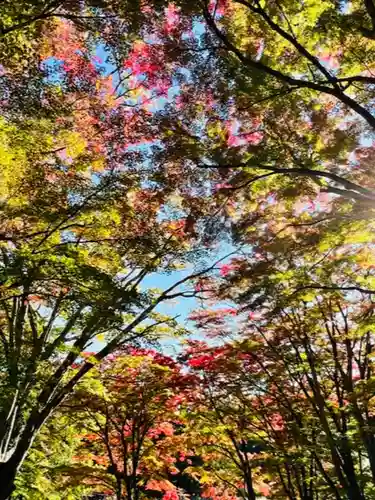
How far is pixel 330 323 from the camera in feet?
27.3

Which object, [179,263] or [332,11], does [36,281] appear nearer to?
[179,263]

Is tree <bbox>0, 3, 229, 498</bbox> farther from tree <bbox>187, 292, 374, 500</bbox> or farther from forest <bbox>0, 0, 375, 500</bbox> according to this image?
tree <bbox>187, 292, 374, 500</bbox>

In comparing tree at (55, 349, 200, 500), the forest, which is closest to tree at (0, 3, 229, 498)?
the forest

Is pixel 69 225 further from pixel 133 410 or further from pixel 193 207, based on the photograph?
pixel 133 410

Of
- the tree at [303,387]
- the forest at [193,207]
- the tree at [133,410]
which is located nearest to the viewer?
the forest at [193,207]

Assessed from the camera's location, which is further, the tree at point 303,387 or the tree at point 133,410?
the tree at point 133,410

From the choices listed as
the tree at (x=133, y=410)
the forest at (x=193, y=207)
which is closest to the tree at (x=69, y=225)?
the forest at (x=193, y=207)

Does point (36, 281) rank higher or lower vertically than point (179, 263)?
lower

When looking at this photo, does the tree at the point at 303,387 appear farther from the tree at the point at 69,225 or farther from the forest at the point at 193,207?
the tree at the point at 69,225

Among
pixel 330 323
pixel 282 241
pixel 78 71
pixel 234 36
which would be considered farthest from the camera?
pixel 330 323

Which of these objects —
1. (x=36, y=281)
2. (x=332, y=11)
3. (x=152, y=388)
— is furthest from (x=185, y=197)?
(x=152, y=388)

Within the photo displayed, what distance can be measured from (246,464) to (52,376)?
7.32 metres

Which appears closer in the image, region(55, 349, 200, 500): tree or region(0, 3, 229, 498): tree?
region(0, 3, 229, 498): tree

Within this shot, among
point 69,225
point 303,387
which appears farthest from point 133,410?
point 69,225
